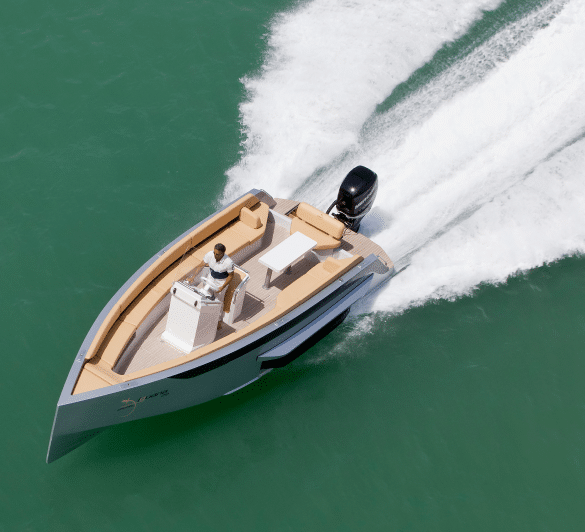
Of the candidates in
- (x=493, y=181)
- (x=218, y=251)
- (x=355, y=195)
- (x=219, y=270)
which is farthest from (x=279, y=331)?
(x=493, y=181)

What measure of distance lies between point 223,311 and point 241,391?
139 cm

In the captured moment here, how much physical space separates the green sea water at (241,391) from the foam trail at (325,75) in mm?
319

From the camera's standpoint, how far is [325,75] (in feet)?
47.8

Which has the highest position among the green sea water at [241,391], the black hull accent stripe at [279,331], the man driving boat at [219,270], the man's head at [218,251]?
the man's head at [218,251]

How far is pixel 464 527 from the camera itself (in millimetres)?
9492

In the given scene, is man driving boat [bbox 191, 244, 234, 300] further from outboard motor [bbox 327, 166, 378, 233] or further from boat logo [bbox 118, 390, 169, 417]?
outboard motor [bbox 327, 166, 378, 233]

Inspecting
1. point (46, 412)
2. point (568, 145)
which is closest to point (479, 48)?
point (568, 145)

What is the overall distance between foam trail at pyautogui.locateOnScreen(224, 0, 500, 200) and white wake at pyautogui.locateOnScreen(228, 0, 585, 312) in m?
0.04

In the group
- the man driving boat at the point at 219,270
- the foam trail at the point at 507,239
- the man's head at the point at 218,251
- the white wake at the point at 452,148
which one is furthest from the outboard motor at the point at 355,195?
the man's head at the point at 218,251

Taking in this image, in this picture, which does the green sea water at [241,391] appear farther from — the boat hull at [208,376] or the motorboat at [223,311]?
the motorboat at [223,311]

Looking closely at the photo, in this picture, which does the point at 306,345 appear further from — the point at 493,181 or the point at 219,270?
the point at 493,181

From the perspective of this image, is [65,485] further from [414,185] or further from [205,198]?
[414,185]

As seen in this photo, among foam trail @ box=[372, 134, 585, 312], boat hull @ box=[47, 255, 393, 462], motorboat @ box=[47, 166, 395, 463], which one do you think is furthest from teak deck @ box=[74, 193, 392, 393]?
foam trail @ box=[372, 134, 585, 312]

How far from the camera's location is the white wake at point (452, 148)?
1227cm
